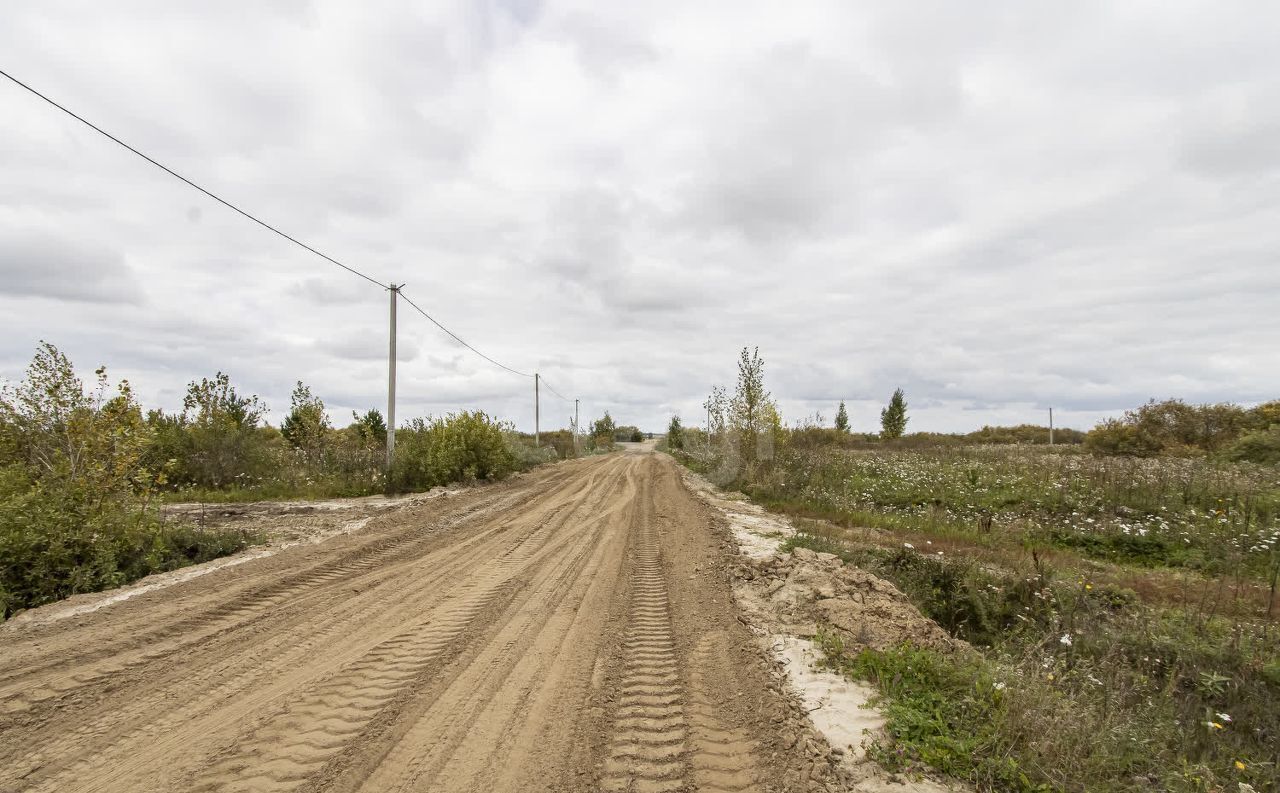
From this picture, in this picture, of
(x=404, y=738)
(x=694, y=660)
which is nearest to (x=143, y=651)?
(x=404, y=738)

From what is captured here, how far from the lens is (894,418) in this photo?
2021 inches

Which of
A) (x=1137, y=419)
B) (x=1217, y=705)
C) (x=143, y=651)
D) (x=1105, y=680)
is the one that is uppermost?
(x=1137, y=419)

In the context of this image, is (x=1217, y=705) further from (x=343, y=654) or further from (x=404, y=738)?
(x=343, y=654)

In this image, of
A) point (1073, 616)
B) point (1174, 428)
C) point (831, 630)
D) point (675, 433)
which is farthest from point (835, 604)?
point (675, 433)

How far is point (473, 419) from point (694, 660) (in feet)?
57.5

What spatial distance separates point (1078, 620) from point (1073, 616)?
13 centimetres

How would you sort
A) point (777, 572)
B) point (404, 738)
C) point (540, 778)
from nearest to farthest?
point (540, 778)
point (404, 738)
point (777, 572)

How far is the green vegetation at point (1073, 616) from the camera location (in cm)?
336

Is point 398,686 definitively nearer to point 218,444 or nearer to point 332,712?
point 332,712

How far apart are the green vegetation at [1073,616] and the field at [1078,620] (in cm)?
2

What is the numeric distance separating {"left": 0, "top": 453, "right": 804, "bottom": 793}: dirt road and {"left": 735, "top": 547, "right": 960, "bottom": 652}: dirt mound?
0.49m

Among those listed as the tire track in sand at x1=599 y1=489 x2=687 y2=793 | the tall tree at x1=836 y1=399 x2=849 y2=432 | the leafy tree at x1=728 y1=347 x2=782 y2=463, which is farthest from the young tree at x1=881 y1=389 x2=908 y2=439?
the tire track in sand at x1=599 y1=489 x2=687 y2=793

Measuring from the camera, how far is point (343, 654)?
15.6 ft

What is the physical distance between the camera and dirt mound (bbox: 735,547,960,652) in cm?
514
